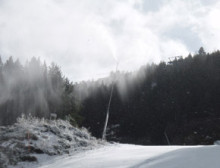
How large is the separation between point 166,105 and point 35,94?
68.1 ft

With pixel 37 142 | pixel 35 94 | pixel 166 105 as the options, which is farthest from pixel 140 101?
pixel 37 142

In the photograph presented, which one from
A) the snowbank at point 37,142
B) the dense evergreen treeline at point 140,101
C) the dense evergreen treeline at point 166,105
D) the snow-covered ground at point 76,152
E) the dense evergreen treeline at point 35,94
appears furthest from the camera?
the dense evergreen treeline at point 166,105

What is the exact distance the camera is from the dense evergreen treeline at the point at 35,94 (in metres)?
40.5

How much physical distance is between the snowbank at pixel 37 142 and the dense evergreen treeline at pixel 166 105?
27838 mm

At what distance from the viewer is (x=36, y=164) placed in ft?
32.4

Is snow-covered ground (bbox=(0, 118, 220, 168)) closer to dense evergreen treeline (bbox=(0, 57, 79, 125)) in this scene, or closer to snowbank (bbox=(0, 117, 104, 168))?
snowbank (bbox=(0, 117, 104, 168))

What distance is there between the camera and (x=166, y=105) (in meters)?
47.5

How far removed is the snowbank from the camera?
10.2 meters

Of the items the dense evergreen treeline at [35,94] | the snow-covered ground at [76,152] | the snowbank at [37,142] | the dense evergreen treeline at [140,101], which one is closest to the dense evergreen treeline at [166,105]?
the dense evergreen treeline at [140,101]

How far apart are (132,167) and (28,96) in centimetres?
4211

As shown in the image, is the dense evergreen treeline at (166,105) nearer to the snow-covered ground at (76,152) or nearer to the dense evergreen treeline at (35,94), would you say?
the dense evergreen treeline at (35,94)

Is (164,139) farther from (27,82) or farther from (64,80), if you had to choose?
(27,82)

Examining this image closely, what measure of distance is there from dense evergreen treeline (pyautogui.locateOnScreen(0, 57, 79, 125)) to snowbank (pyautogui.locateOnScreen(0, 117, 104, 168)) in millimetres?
24187

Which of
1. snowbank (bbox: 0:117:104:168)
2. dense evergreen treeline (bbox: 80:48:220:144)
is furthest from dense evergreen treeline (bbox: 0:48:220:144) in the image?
snowbank (bbox: 0:117:104:168)
